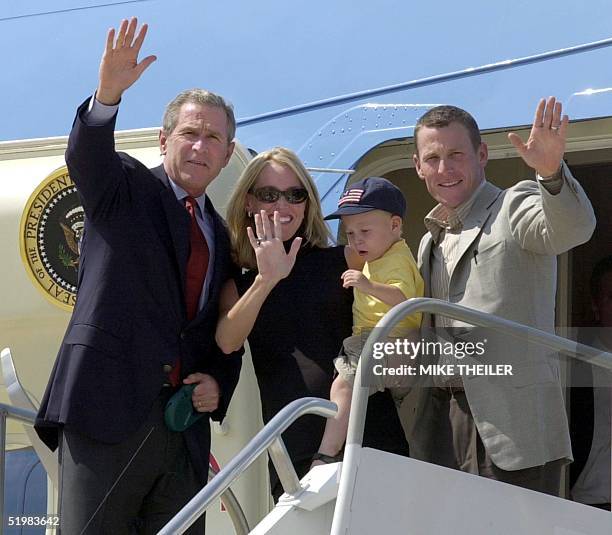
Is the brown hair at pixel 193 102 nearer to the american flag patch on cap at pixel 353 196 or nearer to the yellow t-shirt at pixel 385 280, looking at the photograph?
the american flag patch on cap at pixel 353 196

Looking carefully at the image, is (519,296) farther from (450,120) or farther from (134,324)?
(134,324)

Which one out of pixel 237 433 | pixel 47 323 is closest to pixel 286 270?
pixel 237 433

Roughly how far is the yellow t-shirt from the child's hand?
0.08 meters

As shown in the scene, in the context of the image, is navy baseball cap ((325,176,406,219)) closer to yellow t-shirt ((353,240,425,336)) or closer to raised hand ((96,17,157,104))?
yellow t-shirt ((353,240,425,336))

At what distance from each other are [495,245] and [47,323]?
7.28 feet

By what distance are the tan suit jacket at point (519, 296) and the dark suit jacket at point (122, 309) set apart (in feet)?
2.36

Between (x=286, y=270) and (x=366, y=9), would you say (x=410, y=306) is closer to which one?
(x=286, y=270)

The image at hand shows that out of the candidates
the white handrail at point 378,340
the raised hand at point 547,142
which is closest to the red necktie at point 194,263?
the white handrail at point 378,340

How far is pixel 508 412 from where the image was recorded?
10.3 ft

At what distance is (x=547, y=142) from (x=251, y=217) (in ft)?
3.23

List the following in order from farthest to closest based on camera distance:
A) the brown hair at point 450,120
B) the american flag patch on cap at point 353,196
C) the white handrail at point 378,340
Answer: the american flag patch on cap at point 353,196
the brown hair at point 450,120
the white handrail at point 378,340

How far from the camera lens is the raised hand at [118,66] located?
3.24 m

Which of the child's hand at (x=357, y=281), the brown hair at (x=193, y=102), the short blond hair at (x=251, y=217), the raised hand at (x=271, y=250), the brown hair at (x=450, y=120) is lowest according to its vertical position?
the child's hand at (x=357, y=281)

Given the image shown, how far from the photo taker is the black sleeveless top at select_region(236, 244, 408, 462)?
11.6ft
